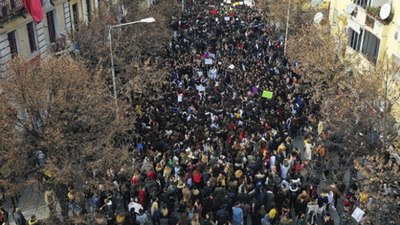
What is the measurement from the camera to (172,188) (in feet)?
59.3

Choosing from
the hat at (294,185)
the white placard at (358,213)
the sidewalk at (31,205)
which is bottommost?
the sidewalk at (31,205)

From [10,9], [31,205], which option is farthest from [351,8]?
[31,205]

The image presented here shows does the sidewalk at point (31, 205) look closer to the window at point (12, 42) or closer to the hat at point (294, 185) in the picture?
the window at point (12, 42)

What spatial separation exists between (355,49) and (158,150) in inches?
688

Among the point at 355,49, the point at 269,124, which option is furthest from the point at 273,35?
the point at 269,124

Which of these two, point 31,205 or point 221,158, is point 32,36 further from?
point 221,158

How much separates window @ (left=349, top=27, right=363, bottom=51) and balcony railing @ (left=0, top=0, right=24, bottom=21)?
20663 mm

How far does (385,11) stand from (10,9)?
19.9 meters

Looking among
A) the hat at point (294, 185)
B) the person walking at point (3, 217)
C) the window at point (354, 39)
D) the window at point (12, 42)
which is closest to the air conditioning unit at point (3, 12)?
the window at point (12, 42)

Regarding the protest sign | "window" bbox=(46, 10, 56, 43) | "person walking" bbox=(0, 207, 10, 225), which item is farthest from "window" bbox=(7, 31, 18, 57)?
the protest sign

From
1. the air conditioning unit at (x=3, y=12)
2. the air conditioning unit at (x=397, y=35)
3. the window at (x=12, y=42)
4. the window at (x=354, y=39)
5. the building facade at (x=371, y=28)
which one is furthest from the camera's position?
the window at (x=354, y=39)

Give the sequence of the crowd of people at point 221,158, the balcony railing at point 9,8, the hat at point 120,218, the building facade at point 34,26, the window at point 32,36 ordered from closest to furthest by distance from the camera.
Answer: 1. the hat at point 120,218
2. the crowd of people at point 221,158
3. the balcony railing at point 9,8
4. the building facade at point 34,26
5. the window at point 32,36

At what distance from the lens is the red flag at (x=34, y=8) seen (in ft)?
81.8

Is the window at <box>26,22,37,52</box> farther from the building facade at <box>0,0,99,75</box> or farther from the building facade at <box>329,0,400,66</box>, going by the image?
the building facade at <box>329,0,400,66</box>
